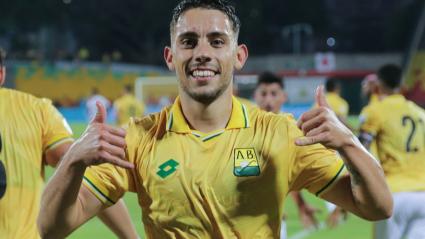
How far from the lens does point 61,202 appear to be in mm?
3184

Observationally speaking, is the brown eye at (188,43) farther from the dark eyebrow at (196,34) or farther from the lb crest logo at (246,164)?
the lb crest logo at (246,164)

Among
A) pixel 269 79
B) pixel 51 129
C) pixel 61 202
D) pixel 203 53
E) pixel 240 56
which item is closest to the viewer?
pixel 61 202

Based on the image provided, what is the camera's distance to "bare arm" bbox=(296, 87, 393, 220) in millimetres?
3094

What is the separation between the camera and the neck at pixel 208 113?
11.5ft

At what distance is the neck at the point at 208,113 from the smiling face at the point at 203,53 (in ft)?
0.17

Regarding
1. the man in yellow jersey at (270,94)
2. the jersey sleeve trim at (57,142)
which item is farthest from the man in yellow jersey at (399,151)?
the jersey sleeve trim at (57,142)

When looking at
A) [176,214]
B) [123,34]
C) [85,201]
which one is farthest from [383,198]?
[123,34]

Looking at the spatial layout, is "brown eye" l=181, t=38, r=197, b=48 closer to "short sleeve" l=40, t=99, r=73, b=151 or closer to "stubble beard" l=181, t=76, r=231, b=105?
"stubble beard" l=181, t=76, r=231, b=105

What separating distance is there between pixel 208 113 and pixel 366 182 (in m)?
0.74

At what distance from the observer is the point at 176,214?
11.1ft

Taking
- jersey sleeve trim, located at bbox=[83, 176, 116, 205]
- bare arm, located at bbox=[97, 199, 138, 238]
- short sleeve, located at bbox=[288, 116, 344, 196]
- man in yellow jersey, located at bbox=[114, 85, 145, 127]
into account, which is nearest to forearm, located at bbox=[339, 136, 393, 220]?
short sleeve, located at bbox=[288, 116, 344, 196]

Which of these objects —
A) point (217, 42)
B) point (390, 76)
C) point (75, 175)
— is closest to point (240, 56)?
point (217, 42)

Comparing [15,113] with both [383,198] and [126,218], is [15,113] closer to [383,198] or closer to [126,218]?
[126,218]

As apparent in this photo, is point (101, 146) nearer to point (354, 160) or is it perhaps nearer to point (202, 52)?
point (202, 52)
